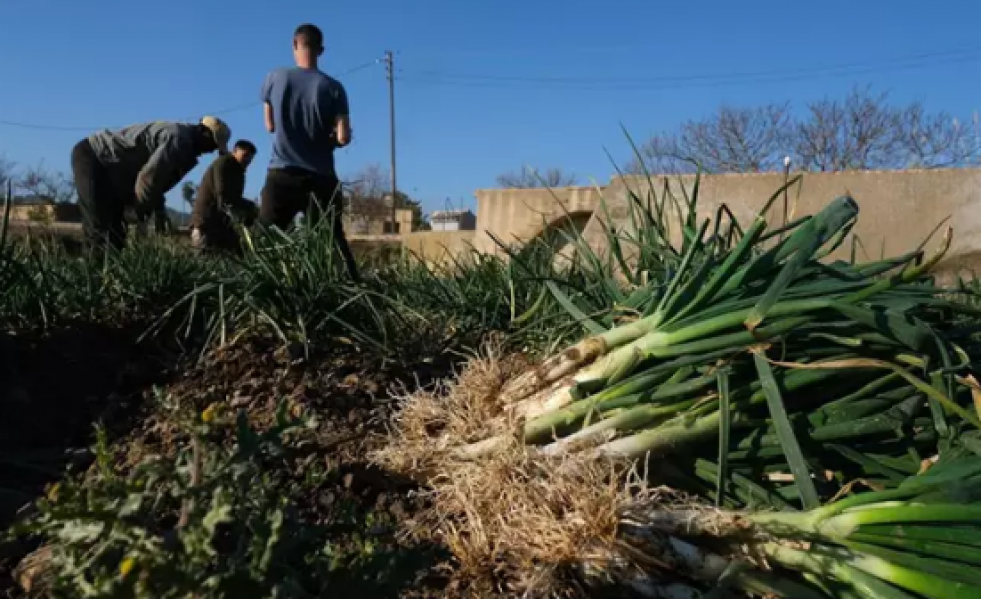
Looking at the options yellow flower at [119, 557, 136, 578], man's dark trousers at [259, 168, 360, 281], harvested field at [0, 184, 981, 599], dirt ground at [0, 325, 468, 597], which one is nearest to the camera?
yellow flower at [119, 557, 136, 578]

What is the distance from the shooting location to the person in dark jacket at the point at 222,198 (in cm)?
490

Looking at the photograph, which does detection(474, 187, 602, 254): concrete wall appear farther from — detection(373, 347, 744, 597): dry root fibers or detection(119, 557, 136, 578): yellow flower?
detection(119, 557, 136, 578): yellow flower

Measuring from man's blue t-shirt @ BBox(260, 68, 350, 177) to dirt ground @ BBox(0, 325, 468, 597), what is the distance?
5.64 ft

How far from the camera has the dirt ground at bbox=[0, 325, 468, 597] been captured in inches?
71.5

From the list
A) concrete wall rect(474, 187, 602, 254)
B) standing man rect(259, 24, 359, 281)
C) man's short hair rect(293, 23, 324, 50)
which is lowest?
concrete wall rect(474, 187, 602, 254)

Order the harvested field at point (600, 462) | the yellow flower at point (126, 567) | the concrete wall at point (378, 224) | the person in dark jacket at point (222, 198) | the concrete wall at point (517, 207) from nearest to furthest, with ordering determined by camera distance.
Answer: the yellow flower at point (126, 567) → the harvested field at point (600, 462) → the person in dark jacket at point (222, 198) → the concrete wall at point (517, 207) → the concrete wall at point (378, 224)

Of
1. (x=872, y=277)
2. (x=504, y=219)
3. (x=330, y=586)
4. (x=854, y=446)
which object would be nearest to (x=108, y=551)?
(x=330, y=586)

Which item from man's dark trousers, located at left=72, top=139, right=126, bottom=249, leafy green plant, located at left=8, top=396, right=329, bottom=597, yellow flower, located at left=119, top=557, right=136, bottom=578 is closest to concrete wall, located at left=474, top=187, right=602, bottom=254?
man's dark trousers, located at left=72, top=139, right=126, bottom=249

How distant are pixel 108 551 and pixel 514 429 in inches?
37.7

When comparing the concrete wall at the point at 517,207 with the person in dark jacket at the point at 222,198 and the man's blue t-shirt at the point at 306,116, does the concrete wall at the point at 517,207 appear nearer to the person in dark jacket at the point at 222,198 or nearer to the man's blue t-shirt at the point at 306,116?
the person in dark jacket at the point at 222,198

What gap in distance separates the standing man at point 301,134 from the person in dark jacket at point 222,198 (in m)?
0.68

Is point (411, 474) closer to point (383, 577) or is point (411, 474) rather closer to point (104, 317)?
point (383, 577)

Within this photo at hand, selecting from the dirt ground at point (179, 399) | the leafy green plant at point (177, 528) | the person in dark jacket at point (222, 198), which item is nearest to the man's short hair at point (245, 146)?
the person in dark jacket at point (222, 198)

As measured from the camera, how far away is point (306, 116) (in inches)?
166
